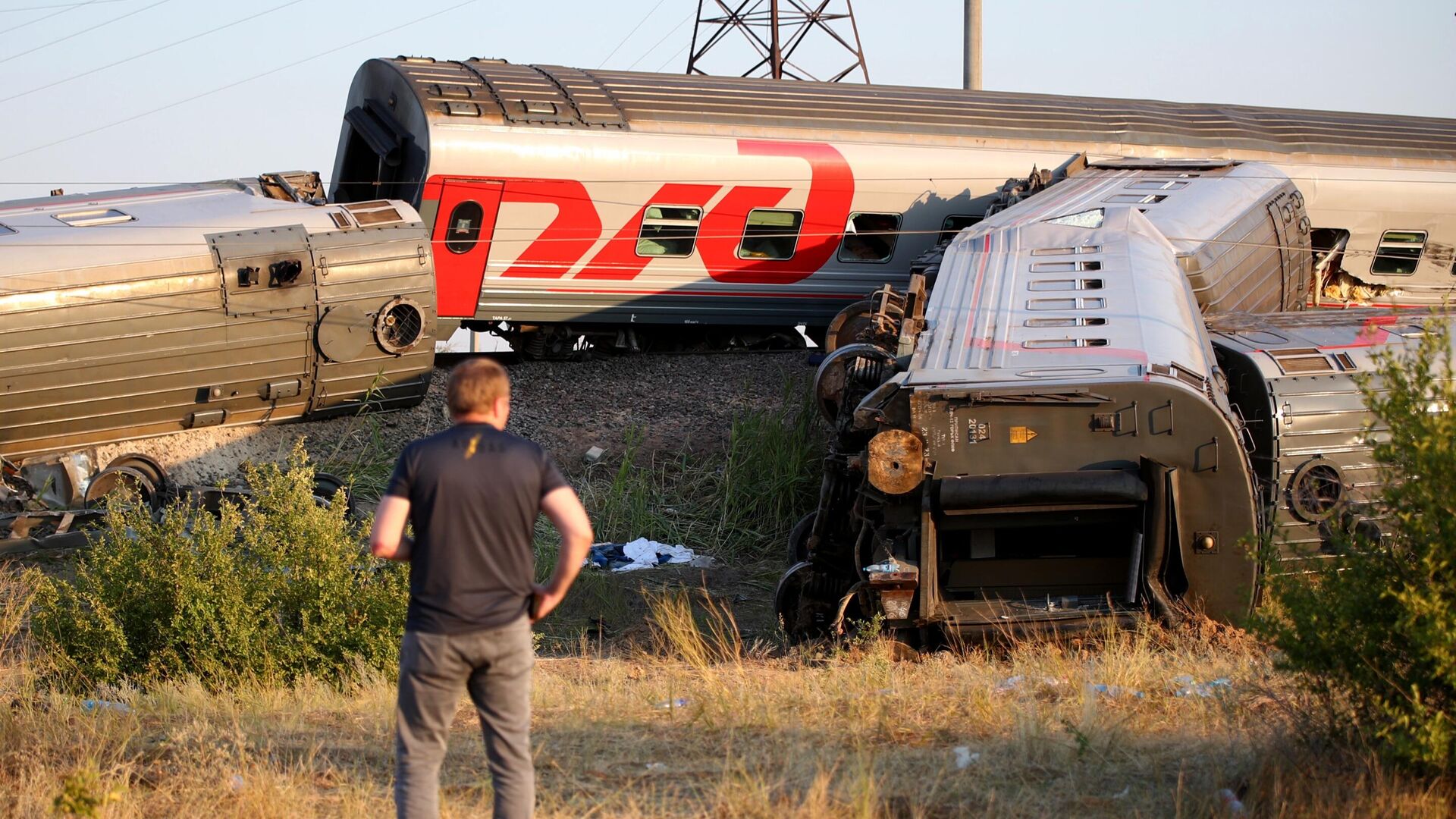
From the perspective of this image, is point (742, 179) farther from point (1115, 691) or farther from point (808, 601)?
point (1115, 691)

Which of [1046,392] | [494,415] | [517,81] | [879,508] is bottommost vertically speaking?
[879,508]

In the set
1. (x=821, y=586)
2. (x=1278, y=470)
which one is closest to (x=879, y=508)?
(x=821, y=586)

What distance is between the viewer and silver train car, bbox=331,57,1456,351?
50.7 feet

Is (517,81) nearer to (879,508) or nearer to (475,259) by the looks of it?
(475,259)

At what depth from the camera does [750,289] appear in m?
17.1

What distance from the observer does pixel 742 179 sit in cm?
1645

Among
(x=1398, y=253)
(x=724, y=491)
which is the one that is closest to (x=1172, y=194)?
(x=724, y=491)

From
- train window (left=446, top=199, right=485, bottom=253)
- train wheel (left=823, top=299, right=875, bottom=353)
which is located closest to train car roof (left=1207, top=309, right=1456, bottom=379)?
train wheel (left=823, top=299, right=875, bottom=353)

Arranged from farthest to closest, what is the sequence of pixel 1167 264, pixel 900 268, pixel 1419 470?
pixel 900 268 < pixel 1167 264 < pixel 1419 470

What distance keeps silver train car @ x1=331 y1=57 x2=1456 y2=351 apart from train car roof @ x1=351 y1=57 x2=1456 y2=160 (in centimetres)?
4

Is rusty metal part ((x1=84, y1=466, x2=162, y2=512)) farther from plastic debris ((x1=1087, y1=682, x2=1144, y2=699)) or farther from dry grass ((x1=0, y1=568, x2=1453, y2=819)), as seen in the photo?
plastic debris ((x1=1087, y1=682, x2=1144, y2=699))

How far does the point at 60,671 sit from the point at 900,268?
1168 cm

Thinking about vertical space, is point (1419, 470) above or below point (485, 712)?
above

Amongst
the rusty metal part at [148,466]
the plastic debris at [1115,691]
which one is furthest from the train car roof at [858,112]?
the plastic debris at [1115,691]
